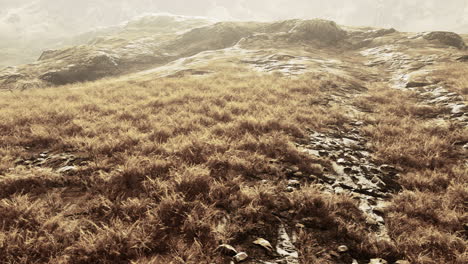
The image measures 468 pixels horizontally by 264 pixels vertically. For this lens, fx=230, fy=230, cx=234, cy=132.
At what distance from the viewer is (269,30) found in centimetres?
5056

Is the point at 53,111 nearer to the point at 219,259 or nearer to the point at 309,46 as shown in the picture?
the point at 219,259

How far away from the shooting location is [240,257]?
3.28 meters

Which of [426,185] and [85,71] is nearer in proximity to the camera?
[426,185]

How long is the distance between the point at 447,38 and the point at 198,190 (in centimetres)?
4300

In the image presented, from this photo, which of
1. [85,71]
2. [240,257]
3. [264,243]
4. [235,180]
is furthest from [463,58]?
[85,71]

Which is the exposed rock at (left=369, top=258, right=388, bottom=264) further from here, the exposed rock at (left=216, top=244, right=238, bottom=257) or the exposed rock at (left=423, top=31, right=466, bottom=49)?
the exposed rock at (left=423, top=31, right=466, bottom=49)

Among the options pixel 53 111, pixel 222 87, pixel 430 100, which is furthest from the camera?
pixel 222 87

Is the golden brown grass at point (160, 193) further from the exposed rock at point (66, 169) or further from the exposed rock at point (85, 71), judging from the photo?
the exposed rock at point (85, 71)

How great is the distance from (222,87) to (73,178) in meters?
9.59

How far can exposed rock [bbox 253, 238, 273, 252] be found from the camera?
3529mm

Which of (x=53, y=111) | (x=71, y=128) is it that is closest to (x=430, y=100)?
(x=71, y=128)

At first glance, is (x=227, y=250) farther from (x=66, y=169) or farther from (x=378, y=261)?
(x=66, y=169)

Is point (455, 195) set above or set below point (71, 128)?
below

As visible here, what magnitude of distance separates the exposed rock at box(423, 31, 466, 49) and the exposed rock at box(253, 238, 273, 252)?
136ft
